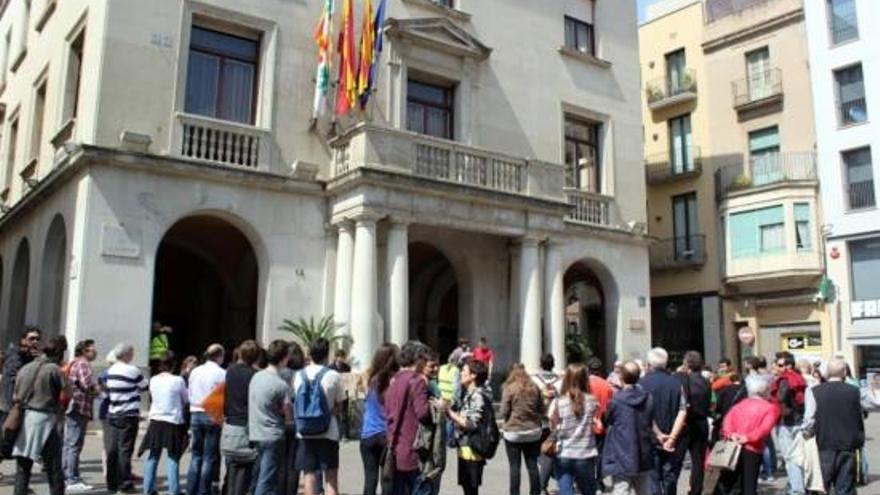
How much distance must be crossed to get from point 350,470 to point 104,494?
355cm

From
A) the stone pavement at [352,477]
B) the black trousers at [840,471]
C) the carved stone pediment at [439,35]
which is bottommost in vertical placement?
the stone pavement at [352,477]

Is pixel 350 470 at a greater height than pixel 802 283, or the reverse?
pixel 802 283

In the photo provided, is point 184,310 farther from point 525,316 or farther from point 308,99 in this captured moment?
point 525,316

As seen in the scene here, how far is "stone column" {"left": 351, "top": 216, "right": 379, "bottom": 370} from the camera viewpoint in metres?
16.1

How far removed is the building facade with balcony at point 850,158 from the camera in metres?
26.4

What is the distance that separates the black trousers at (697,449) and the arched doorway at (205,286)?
1270 cm

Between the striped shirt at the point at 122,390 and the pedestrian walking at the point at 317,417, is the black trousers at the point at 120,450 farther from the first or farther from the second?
the pedestrian walking at the point at 317,417

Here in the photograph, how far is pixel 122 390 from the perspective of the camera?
32.8ft

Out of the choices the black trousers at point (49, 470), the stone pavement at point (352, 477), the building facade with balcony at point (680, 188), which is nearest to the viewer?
the black trousers at point (49, 470)

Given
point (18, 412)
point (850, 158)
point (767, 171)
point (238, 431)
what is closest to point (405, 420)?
point (238, 431)

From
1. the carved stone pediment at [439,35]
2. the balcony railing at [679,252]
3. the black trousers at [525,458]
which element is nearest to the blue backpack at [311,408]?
the black trousers at [525,458]

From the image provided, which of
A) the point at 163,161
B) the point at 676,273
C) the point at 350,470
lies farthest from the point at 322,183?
the point at 676,273

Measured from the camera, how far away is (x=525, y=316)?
18625 mm

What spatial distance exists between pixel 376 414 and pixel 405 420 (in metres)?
0.50
